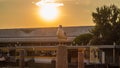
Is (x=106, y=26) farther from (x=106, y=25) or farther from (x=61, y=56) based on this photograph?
(x=61, y=56)

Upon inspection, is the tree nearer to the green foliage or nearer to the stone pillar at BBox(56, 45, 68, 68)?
the green foliage

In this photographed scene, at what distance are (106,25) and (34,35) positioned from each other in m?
21.7

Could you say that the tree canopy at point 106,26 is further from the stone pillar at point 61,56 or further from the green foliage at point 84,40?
the stone pillar at point 61,56

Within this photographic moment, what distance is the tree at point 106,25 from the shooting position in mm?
45062

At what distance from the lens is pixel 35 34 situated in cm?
6512

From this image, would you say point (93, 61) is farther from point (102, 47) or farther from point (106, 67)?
point (102, 47)

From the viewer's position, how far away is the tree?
1774 inches

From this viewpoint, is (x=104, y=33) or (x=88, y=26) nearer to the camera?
(x=104, y=33)

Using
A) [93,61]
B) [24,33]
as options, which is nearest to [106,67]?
[93,61]

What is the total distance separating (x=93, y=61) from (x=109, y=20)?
1130cm

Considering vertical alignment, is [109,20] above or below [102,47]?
above

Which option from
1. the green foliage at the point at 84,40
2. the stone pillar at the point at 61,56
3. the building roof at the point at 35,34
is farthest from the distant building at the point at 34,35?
the stone pillar at the point at 61,56

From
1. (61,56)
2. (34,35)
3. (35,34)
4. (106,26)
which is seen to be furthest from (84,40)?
(61,56)

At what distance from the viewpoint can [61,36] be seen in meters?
23.9
